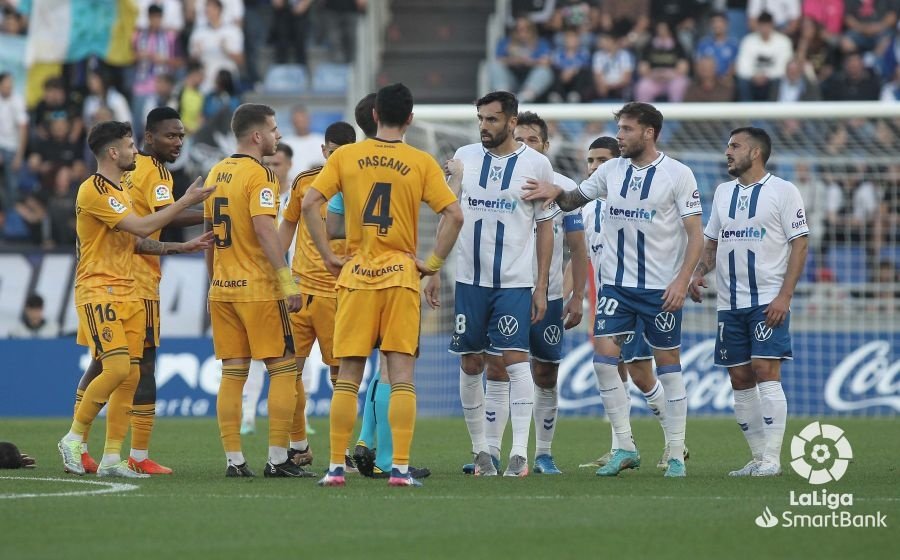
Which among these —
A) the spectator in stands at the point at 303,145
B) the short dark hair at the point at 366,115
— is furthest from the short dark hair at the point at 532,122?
the spectator in stands at the point at 303,145

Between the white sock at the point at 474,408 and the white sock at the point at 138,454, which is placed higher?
the white sock at the point at 474,408

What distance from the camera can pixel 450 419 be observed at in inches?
691

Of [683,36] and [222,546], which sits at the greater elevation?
[683,36]

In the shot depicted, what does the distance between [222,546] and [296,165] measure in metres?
14.4

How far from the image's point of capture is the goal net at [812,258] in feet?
57.0

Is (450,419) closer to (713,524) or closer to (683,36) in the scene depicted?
(683,36)

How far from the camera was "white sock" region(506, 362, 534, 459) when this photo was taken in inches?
397

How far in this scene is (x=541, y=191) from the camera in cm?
1003

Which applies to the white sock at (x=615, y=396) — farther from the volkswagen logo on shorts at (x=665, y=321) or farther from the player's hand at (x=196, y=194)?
the player's hand at (x=196, y=194)

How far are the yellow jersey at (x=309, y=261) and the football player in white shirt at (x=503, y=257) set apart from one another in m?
0.89

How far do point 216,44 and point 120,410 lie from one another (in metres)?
14.4

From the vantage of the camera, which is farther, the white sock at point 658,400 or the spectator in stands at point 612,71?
the spectator in stands at point 612,71

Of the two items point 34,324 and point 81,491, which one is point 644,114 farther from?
point 34,324

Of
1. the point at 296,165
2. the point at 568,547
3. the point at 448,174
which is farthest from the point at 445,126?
the point at 568,547
